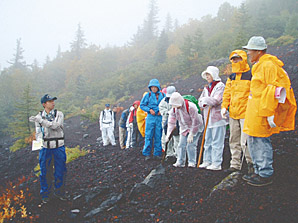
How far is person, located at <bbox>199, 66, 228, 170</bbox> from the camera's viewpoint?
4345 mm

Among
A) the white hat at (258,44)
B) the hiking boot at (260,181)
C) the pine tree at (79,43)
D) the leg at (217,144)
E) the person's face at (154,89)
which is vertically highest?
the pine tree at (79,43)

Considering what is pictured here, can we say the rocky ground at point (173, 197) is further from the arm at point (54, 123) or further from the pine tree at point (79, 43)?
the pine tree at point (79, 43)

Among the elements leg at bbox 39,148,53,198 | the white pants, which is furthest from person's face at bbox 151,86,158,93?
the white pants

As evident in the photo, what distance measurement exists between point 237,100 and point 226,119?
656mm

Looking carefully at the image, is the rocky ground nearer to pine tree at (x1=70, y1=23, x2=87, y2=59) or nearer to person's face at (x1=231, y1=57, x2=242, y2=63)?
person's face at (x1=231, y1=57, x2=242, y2=63)

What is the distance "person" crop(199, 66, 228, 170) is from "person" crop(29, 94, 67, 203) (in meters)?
3.01

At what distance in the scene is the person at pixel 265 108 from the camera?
282cm

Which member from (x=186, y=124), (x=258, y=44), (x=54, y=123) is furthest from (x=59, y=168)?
(x=258, y=44)

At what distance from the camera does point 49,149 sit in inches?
170

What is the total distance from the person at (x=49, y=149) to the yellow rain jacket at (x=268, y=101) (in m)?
3.49

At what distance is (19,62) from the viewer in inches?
1973

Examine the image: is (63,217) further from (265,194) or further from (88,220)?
(265,194)

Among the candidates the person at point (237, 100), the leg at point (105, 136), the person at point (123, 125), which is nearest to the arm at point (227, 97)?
the person at point (237, 100)

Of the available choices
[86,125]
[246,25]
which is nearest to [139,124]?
[86,125]
